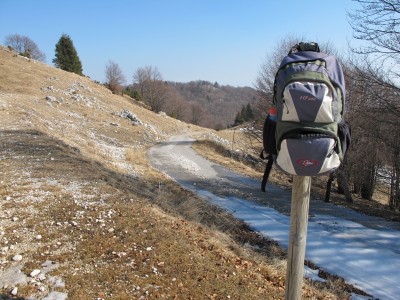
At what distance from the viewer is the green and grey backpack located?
2.09 metres

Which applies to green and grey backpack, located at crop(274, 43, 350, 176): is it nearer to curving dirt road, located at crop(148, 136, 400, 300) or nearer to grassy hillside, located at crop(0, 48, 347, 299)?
grassy hillside, located at crop(0, 48, 347, 299)

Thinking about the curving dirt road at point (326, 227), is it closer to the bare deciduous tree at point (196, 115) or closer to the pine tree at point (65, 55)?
the pine tree at point (65, 55)

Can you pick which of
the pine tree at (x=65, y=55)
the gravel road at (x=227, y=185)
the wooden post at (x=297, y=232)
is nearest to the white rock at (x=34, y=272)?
the wooden post at (x=297, y=232)

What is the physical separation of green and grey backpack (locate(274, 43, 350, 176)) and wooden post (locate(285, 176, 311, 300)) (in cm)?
22

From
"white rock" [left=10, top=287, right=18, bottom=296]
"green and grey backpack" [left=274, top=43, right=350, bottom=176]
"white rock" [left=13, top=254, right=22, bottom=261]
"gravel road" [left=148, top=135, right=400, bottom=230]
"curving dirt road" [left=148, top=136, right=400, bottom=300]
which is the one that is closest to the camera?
"green and grey backpack" [left=274, top=43, right=350, bottom=176]

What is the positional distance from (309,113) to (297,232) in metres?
0.95

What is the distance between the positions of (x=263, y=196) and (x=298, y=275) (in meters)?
11.7

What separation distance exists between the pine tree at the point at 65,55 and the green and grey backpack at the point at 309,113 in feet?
186

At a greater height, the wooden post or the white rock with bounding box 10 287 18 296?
the wooden post

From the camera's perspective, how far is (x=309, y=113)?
6.86 ft

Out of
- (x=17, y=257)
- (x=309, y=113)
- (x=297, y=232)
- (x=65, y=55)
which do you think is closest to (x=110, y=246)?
(x=17, y=257)

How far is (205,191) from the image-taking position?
13836 millimetres

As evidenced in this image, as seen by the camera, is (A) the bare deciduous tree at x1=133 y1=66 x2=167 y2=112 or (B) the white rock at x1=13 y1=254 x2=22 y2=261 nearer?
(B) the white rock at x1=13 y1=254 x2=22 y2=261

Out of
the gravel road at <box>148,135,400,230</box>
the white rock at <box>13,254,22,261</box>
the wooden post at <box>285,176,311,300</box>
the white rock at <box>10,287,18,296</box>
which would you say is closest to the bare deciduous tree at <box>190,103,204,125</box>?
the gravel road at <box>148,135,400,230</box>
